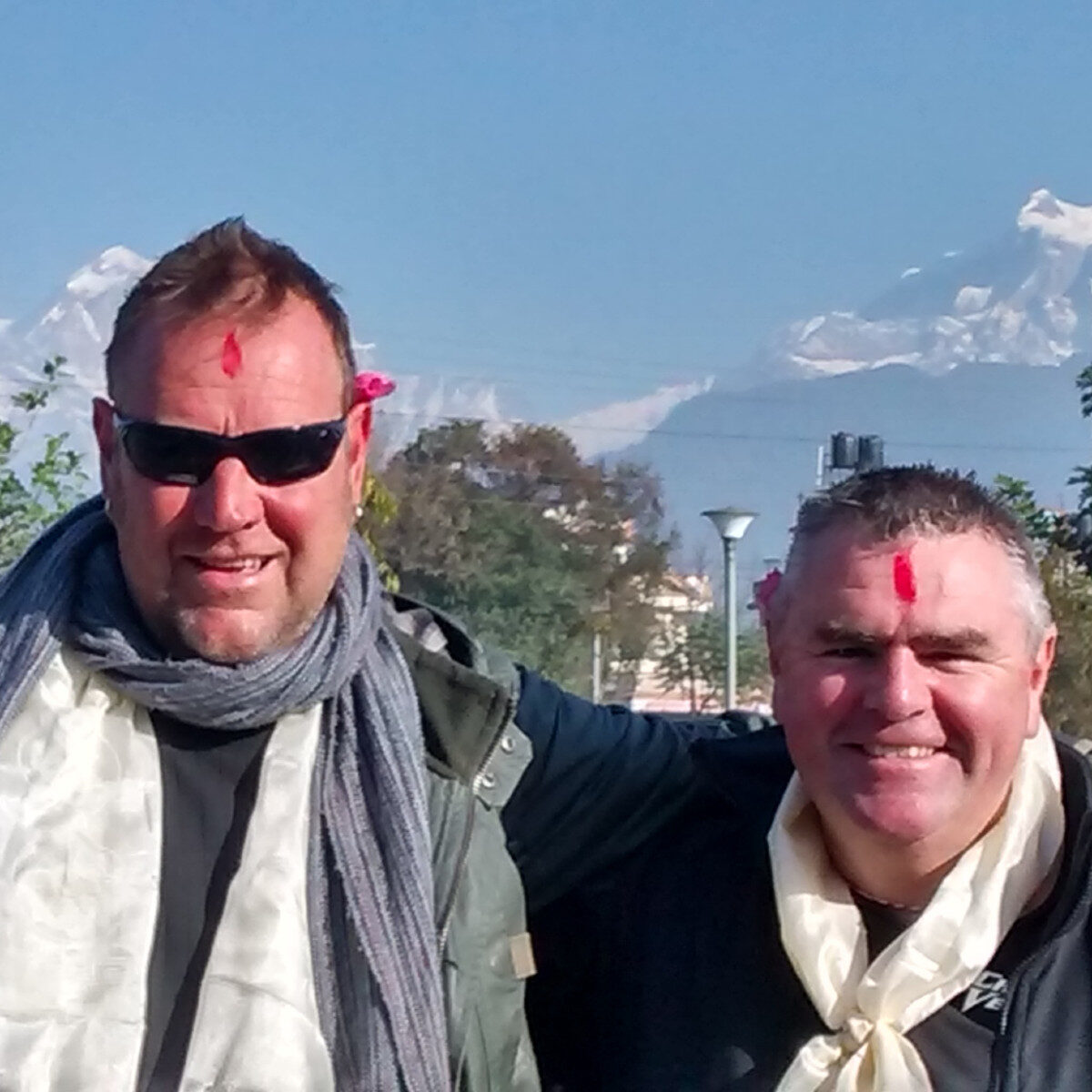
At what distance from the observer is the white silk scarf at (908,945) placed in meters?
2.21

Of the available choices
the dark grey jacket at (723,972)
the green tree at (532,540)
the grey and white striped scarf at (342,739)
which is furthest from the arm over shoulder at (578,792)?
the green tree at (532,540)

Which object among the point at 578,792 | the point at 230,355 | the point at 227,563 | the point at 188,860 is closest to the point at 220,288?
the point at 230,355

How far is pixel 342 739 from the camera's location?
8.00 ft

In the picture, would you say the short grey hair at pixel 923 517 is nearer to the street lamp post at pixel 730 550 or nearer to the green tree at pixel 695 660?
the street lamp post at pixel 730 550

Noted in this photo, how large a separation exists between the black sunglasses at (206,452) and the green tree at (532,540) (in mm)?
19251

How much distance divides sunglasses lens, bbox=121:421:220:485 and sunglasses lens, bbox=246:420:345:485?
0.05 meters

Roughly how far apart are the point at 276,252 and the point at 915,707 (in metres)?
1.08

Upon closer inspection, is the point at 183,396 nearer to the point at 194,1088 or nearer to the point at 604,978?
the point at 194,1088

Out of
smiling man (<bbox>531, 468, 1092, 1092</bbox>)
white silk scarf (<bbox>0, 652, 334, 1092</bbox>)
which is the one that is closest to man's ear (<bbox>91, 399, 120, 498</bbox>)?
white silk scarf (<bbox>0, 652, 334, 1092</bbox>)

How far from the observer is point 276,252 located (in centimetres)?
242

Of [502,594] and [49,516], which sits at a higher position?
[502,594]

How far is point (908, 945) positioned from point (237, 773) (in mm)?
934

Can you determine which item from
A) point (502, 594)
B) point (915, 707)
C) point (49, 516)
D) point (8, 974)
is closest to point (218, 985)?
point (8, 974)

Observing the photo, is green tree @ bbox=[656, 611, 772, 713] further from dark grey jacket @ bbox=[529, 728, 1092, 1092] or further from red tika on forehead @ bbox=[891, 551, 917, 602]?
red tika on forehead @ bbox=[891, 551, 917, 602]
